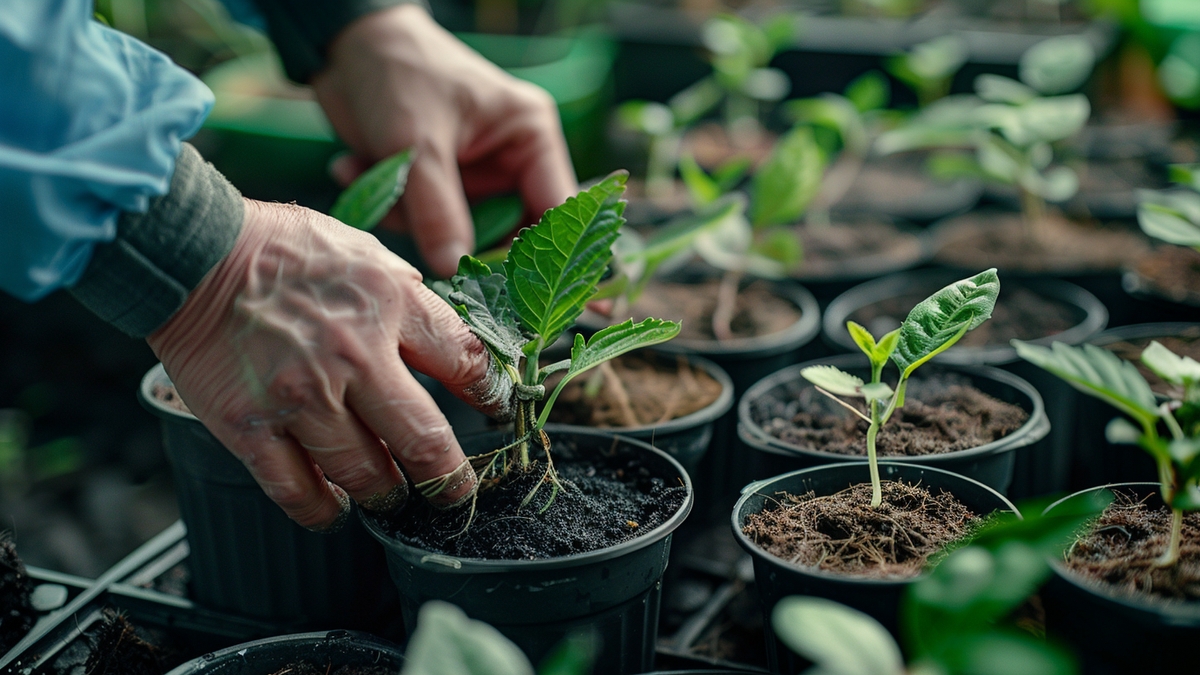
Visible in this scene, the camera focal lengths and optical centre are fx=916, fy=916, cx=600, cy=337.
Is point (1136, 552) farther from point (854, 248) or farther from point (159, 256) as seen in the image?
point (854, 248)

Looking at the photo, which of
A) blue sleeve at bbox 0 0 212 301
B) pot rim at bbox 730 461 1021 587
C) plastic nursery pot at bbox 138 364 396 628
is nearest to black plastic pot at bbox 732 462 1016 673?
pot rim at bbox 730 461 1021 587

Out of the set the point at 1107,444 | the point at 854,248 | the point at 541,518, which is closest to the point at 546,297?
the point at 541,518

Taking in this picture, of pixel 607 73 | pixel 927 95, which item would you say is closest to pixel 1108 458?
pixel 927 95

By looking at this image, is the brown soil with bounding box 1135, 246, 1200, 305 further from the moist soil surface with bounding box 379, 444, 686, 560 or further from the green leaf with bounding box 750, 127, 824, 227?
the moist soil surface with bounding box 379, 444, 686, 560

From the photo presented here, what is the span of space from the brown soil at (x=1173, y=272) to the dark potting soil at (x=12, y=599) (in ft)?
5.61

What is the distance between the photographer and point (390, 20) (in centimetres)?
145

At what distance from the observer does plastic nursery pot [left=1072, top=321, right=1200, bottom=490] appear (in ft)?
3.86

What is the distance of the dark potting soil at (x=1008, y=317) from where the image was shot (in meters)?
1.55

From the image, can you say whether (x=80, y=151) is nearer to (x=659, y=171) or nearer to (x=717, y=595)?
(x=717, y=595)

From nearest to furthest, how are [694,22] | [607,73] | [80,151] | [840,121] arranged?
1. [80,151]
2. [840,121]
3. [607,73]
4. [694,22]

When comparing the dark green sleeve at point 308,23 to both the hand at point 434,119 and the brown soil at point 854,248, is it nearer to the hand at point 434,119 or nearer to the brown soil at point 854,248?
the hand at point 434,119

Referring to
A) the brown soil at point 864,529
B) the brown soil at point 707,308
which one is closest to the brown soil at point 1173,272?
the brown soil at point 707,308

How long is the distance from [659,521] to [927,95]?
2035 millimetres

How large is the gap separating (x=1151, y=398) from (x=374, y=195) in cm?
89
